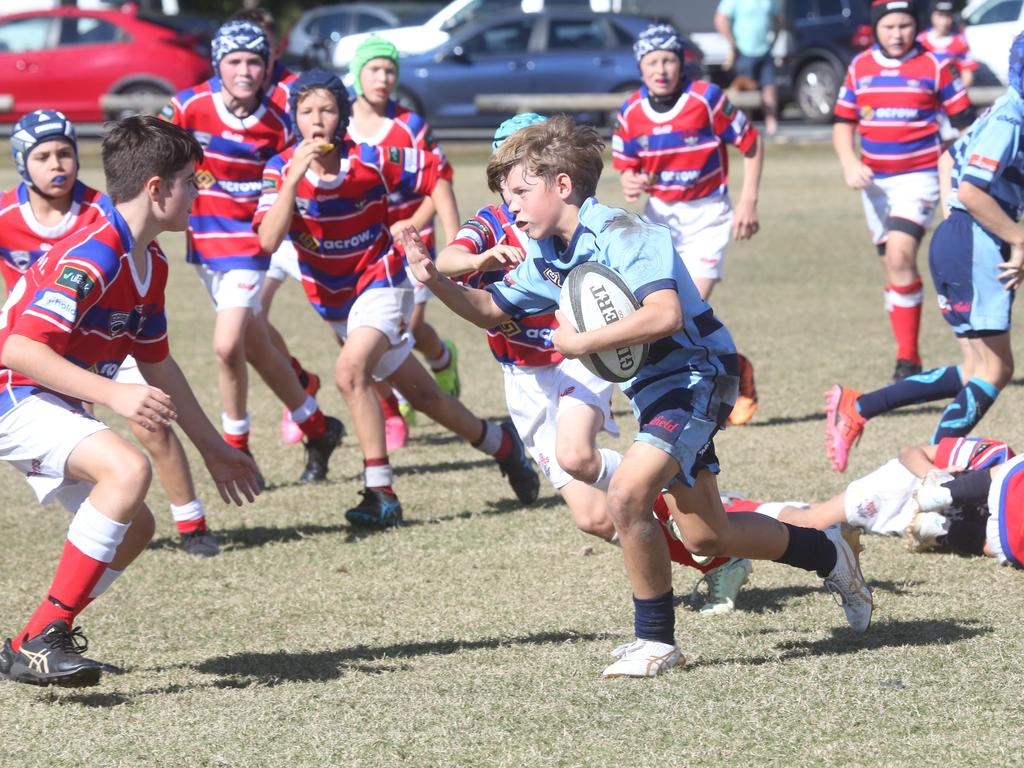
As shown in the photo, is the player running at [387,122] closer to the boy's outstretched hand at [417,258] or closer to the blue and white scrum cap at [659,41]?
the blue and white scrum cap at [659,41]

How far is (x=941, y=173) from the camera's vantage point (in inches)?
341

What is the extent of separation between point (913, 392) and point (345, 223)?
256 centimetres

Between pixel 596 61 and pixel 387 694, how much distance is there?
1797cm

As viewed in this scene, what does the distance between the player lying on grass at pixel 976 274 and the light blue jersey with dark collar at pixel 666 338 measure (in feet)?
7.18

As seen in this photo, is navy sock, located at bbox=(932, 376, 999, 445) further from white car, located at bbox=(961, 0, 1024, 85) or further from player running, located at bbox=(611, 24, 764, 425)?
white car, located at bbox=(961, 0, 1024, 85)

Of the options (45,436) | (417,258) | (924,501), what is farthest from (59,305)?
(924,501)

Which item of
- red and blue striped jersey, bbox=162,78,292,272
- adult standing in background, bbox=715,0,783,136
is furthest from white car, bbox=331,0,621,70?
red and blue striped jersey, bbox=162,78,292,272

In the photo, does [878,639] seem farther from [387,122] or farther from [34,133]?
[387,122]

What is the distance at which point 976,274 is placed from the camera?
21.3ft

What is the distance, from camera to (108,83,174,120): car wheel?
2150 centimetres

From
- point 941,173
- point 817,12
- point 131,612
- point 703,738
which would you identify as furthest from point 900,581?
point 817,12

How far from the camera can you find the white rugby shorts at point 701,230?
8.41 metres

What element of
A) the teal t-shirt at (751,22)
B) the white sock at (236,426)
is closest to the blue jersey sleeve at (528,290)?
the white sock at (236,426)

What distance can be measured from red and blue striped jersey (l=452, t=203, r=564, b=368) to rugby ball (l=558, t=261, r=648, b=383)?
1235mm
